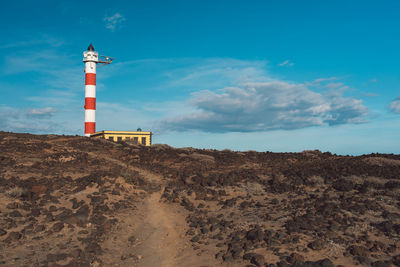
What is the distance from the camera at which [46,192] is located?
17938 mm

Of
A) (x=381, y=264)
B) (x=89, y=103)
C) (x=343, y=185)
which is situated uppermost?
(x=89, y=103)

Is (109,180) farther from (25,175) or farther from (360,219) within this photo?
(360,219)

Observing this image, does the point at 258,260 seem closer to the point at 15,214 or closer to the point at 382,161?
the point at 15,214

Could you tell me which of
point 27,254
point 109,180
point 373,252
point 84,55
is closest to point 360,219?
point 373,252

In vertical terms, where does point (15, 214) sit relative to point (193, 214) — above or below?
above

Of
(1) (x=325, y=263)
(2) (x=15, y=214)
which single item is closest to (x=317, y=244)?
(1) (x=325, y=263)

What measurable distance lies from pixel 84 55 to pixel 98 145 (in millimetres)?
23240

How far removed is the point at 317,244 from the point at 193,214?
23.3 feet

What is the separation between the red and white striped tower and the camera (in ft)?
157

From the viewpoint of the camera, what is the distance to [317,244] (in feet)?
36.4

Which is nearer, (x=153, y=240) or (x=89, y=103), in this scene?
(x=153, y=240)

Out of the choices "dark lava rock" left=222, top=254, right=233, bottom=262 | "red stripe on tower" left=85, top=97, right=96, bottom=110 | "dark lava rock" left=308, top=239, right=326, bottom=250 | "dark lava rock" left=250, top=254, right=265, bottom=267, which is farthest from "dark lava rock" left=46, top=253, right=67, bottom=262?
"red stripe on tower" left=85, top=97, right=96, bottom=110

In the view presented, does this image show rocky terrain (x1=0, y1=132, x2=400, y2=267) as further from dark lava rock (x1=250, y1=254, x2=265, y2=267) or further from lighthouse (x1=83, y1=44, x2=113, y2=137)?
lighthouse (x1=83, y1=44, x2=113, y2=137)

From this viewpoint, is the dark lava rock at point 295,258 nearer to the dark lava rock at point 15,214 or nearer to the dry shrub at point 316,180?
the dry shrub at point 316,180
